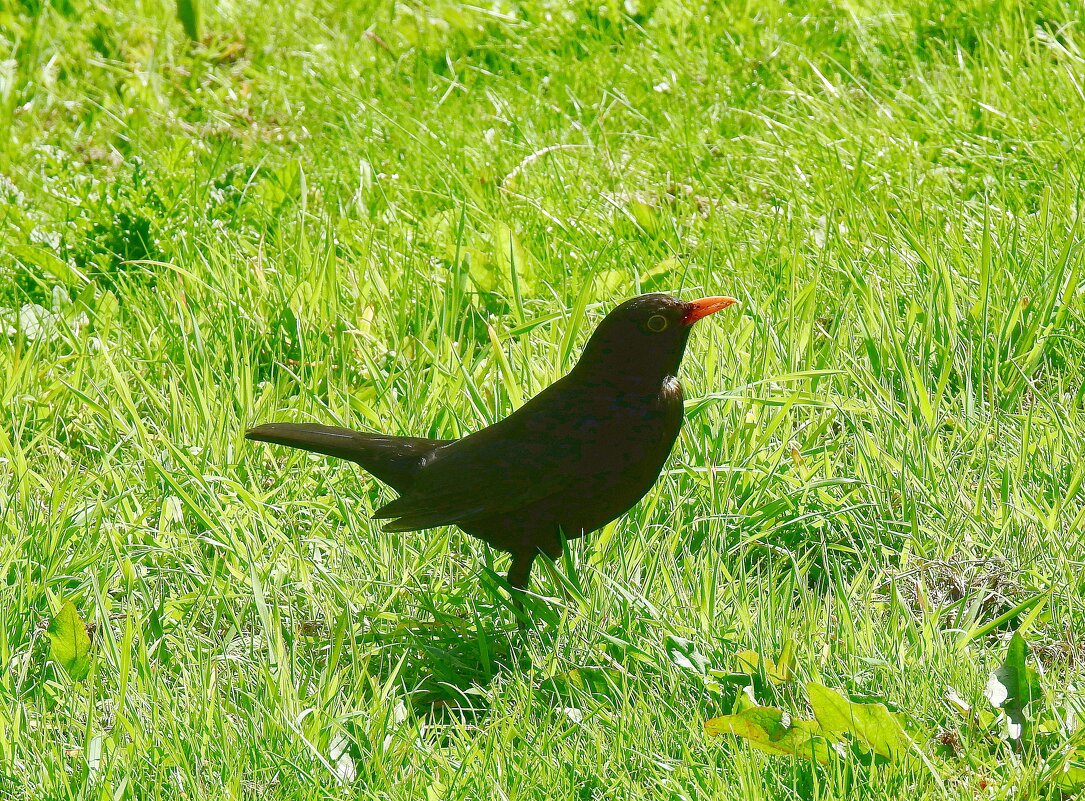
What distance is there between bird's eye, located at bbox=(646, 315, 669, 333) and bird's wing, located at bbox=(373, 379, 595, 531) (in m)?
0.24

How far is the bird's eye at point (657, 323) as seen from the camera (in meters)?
2.84

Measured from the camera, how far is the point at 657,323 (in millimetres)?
2842

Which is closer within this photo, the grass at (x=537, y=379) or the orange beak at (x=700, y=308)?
the grass at (x=537, y=379)

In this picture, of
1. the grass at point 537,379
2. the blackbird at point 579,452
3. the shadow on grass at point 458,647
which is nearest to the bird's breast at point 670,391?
the blackbird at point 579,452

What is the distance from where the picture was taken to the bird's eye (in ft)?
9.32

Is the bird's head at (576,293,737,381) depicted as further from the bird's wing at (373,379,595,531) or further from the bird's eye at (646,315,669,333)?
the bird's wing at (373,379,595,531)

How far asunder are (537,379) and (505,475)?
2.65ft

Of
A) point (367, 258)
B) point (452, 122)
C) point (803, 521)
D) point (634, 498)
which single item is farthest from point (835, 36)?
point (634, 498)

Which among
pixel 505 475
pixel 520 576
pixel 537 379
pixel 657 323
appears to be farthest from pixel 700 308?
pixel 537 379

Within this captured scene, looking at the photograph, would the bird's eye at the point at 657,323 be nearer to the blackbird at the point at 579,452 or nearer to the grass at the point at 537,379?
the blackbird at the point at 579,452

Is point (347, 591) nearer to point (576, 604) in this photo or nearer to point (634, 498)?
point (576, 604)

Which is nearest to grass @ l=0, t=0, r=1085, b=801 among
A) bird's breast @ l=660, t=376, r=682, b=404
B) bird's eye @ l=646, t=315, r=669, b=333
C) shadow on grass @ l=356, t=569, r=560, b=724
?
shadow on grass @ l=356, t=569, r=560, b=724

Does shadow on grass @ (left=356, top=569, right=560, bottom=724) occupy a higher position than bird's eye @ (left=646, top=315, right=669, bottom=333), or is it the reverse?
bird's eye @ (left=646, top=315, right=669, bottom=333)

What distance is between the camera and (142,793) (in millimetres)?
2436
